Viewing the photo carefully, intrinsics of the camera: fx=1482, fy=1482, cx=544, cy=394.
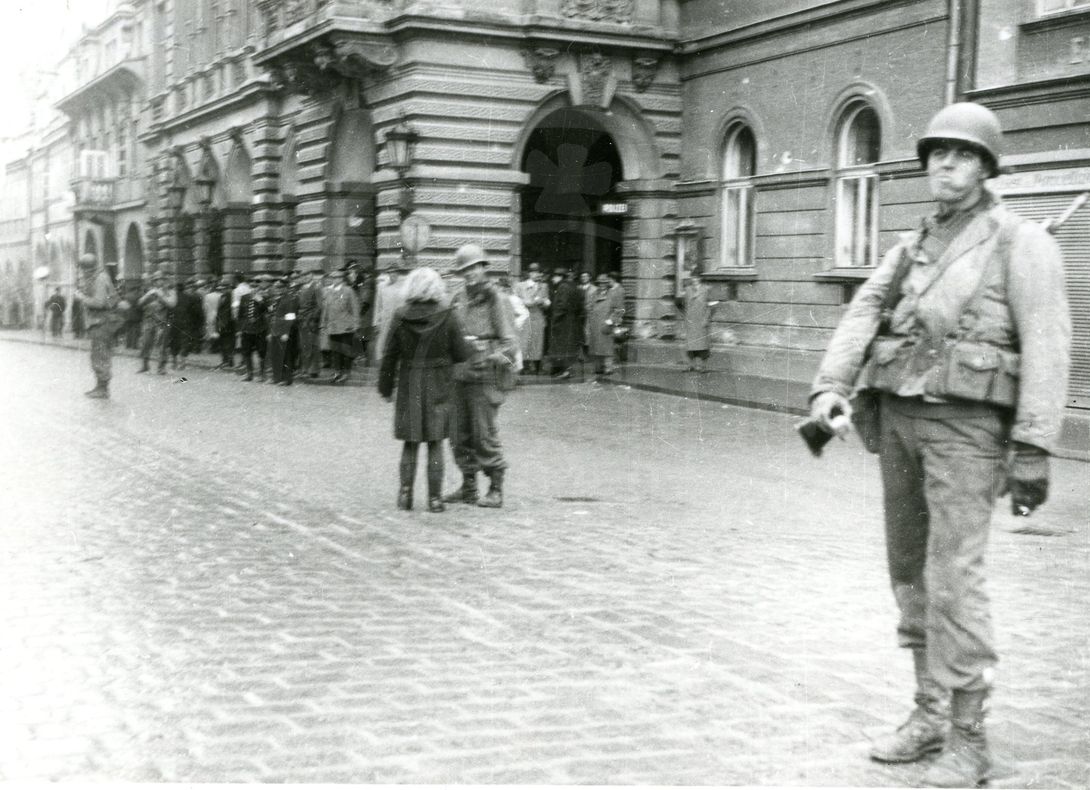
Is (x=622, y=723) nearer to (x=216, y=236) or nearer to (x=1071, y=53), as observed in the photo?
(x=1071, y=53)

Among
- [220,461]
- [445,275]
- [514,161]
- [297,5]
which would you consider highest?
[297,5]

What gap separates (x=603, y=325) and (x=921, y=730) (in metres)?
20.6

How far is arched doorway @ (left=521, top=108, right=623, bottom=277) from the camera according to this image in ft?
96.1

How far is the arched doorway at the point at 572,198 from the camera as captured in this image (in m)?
29.3

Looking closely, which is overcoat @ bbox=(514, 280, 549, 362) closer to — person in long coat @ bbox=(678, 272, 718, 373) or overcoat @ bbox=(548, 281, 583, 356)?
overcoat @ bbox=(548, 281, 583, 356)

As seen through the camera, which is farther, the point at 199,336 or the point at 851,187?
the point at 199,336

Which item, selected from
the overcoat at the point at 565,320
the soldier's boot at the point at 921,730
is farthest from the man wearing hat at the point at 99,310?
the soldier's boot at the point at 921,730

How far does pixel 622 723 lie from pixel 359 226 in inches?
1039

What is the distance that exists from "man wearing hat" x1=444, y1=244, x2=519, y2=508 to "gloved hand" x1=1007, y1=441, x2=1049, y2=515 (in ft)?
21.5

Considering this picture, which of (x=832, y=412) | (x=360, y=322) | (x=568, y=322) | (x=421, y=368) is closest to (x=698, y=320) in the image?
(x=568, y=322)

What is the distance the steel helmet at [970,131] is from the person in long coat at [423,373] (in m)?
6.22

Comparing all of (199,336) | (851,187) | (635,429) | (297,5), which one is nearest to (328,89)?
(297,5)

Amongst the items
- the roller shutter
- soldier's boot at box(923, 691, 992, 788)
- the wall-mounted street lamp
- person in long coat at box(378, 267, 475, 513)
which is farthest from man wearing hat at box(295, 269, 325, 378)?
soldier's boot at box(923, 691, 992, 788)

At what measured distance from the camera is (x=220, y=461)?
13.4m
